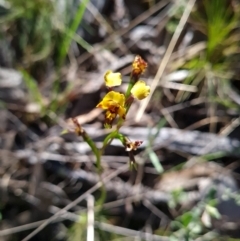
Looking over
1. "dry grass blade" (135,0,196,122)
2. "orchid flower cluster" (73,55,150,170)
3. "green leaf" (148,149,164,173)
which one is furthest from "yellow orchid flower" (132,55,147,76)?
"dry grass blade" (135,0,196,122)

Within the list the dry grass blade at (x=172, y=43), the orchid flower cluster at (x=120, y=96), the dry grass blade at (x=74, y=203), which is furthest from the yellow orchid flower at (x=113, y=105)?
the dry grass blade at (x=172, y=43)

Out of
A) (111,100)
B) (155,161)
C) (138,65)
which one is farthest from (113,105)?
(155,161)

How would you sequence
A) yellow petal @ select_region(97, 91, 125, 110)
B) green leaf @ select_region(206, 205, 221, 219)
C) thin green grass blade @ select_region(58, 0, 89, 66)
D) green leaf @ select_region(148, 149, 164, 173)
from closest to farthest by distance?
yellow petal @ select_region(97, 91, 125, 110)
green leaf @ select_region(206, 205, 221, 219)
green leaf @ select_region(148, 149, 164, 173)
thin green grass blade @ select_region(58, 0, 89, 66)

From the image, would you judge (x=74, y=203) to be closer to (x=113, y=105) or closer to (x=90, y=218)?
→ (x=90, y=218)

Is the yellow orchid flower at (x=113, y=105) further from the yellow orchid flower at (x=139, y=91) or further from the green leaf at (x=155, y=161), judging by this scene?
the green leaf at (x=155, y=161)

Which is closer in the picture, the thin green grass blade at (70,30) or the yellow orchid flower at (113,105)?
the yellow orchid flower at (113,105)

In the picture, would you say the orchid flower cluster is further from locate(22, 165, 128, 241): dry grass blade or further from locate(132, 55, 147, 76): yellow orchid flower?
locate(22, 165, 128, 241): dry grass blade

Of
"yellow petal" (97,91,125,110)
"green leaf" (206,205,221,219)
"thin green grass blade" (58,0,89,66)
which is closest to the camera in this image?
"yellow petal" (97,91,125,110)

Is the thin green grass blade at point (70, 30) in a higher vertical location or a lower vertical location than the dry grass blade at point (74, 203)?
higher

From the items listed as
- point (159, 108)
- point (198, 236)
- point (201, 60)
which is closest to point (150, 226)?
point (198, 236)

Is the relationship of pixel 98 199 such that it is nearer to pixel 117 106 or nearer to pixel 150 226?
pixel 150 226

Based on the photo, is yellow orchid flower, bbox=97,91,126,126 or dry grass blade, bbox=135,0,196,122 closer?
yellow orchid flower, bbox=97,91,126,126
